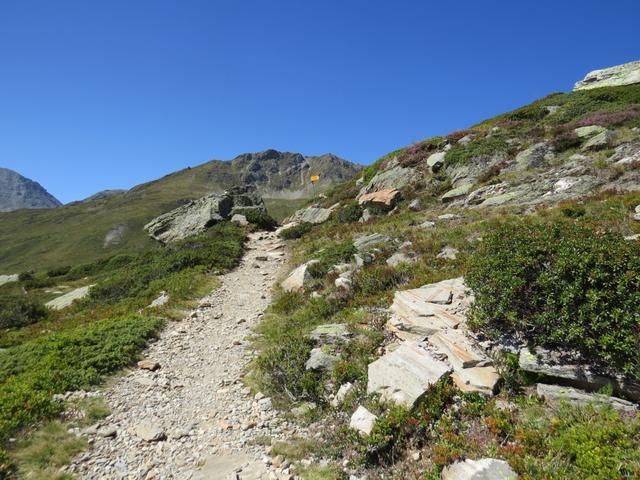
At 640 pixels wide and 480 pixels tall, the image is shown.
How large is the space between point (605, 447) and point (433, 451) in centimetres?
230

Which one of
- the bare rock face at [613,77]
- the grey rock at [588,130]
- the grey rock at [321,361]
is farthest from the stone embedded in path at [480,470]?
the bare rock face at [613,77]

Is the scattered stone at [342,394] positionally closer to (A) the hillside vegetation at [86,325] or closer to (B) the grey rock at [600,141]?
(A) the hillside vegetation at [86,325]

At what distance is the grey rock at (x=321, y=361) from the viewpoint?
882cm

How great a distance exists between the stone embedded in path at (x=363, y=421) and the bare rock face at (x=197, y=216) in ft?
93.8

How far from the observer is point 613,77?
41.8m

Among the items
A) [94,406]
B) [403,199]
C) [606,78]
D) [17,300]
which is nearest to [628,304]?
[94,406]

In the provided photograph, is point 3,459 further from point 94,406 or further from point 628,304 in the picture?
point 628,304

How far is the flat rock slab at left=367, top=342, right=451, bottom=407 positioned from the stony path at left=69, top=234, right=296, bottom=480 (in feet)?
6.82

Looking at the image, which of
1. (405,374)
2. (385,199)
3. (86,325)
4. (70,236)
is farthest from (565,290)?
(70,236)

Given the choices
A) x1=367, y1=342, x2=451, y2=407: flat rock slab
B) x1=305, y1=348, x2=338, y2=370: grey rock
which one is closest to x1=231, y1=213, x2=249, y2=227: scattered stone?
x1=305, y1=348, x2=338, y2=370: grey rock

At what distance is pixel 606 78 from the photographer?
42531 millimetres

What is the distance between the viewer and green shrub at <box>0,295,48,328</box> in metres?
17.8

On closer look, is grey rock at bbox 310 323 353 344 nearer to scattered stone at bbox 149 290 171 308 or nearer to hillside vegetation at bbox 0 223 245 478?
hillside vegetation at bbox 0 223 245 478

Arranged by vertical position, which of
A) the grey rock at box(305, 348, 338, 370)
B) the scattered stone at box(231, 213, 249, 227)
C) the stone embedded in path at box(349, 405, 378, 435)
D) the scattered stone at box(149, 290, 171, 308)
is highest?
the scattered stone at box(231, 213, 249, 227)
